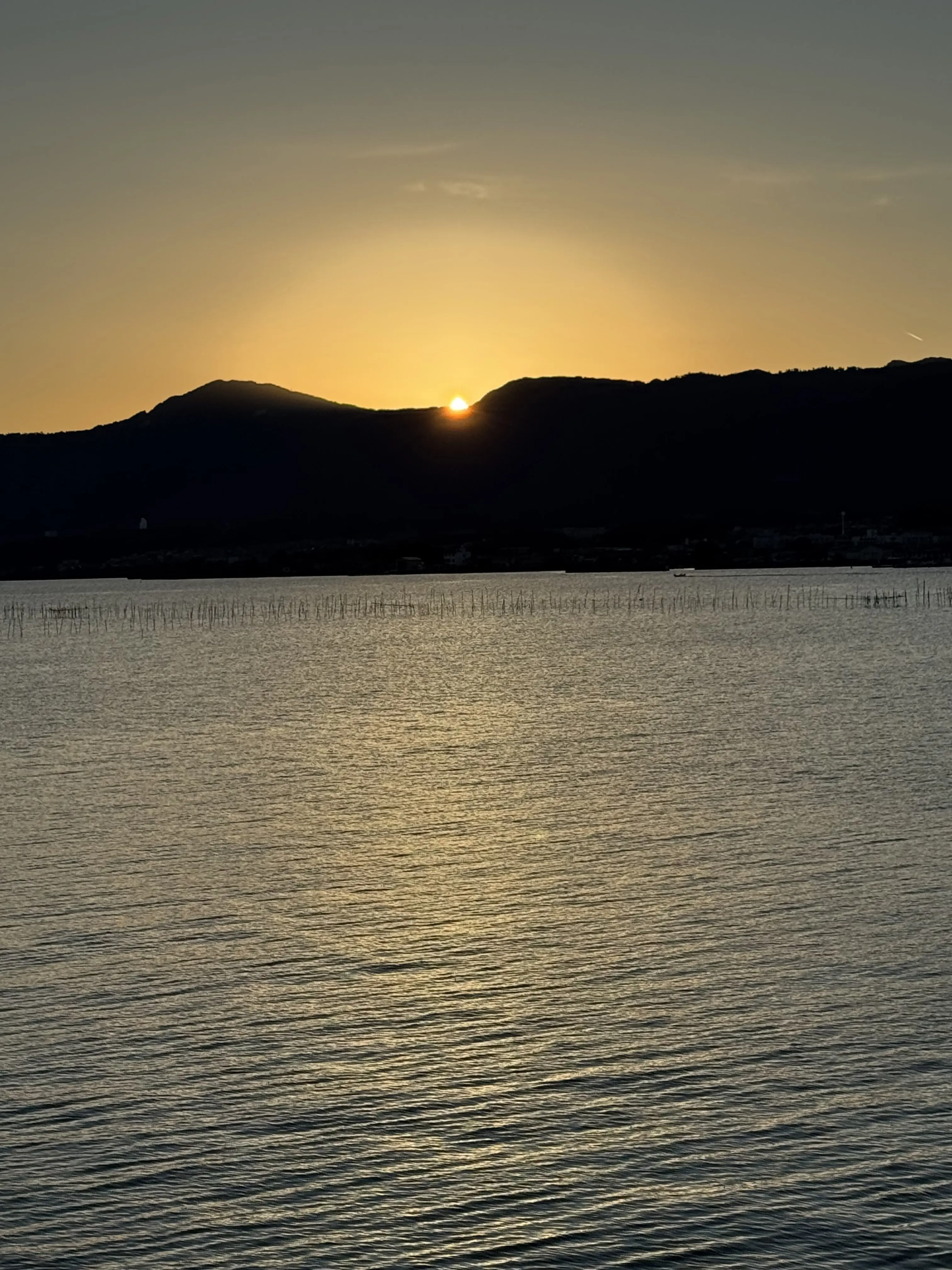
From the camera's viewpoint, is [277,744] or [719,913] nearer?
[719,913]

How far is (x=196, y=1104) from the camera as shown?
58.3 feet

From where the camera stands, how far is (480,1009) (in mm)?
21219

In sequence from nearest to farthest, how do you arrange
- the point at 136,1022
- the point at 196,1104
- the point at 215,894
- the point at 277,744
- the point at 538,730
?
the point at 196,1104, the point at 136,1022, the point at 215,894, the point at 277,744, the point at 538,730

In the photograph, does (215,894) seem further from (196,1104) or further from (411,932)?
(196,1104)

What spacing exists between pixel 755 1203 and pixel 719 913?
39.5ft

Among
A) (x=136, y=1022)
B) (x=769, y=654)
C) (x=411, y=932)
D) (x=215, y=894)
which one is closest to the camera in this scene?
(x=136, y=1022)

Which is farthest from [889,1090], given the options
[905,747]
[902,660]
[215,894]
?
[902,660]

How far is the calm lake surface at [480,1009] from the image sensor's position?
14.7 meters

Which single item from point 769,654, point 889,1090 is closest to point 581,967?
point 889,1090

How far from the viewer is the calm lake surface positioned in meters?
14.7

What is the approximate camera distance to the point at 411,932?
2569 centimetres

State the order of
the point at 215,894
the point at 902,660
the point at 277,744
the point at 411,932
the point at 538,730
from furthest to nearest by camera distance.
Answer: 1. the point at 902,660
2. the point at 538,730
3. the point at 277,744
4. the point at 215,894
5. the point at 411,932

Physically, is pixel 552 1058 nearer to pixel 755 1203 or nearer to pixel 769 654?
pixel 755 1203

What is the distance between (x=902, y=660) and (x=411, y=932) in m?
76.4
